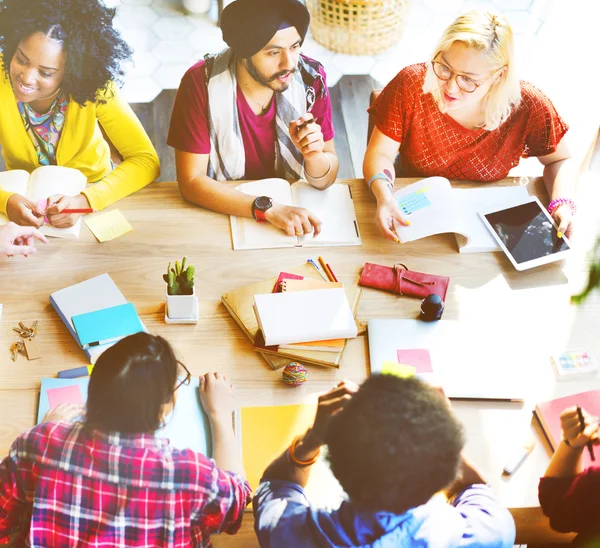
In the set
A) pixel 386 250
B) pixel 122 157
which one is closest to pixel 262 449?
pixel 386 250

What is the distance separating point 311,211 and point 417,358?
52cm

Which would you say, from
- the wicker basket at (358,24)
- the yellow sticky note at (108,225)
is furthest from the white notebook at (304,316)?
the wicker basket at (358,24)

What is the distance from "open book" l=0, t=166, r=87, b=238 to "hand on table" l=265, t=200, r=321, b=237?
510 mm

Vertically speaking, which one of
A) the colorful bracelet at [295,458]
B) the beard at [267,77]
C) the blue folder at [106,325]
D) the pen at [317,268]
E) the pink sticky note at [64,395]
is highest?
the beard at [267,77]

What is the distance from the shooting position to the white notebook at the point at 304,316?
5.09 feet

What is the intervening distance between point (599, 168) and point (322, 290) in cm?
109

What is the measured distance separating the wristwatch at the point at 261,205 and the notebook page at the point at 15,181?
24.6 inches

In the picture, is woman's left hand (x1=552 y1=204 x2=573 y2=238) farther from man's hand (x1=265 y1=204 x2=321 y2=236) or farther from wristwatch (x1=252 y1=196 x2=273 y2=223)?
wristwatch (x1=252 y1=196 x2=273 y2=223)

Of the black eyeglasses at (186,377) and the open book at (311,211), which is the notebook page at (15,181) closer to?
the open book at (311,211)

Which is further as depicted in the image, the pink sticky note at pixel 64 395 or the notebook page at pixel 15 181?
the notebook page at pixel 15 181

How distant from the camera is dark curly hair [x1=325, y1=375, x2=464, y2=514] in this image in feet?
3.58

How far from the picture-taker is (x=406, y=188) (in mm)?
1905

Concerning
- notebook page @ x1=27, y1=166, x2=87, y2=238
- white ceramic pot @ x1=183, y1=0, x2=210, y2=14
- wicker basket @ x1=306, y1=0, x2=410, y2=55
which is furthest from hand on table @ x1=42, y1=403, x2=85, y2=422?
white ceramic pot @ x1=183, y1=0, x2=210, y2=14

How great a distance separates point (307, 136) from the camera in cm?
191
